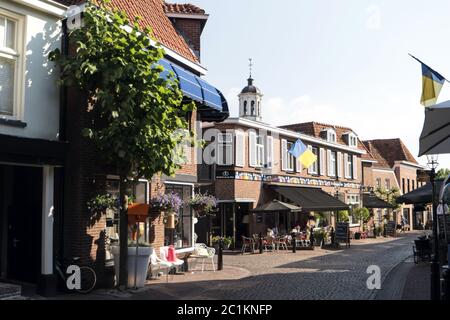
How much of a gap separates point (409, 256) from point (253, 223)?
7418mm

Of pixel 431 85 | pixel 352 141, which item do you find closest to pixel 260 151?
pixel 352 141

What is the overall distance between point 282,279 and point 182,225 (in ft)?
12.8

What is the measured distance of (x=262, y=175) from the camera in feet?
83.1

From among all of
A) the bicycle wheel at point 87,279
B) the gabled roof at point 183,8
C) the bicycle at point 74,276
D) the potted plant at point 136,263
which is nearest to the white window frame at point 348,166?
the gabled roof at point 183,8

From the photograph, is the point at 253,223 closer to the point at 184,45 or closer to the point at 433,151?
the point at 184,45

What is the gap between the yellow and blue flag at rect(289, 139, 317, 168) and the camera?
24875mm

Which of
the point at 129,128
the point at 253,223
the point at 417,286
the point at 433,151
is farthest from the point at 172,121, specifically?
the point at 253,223

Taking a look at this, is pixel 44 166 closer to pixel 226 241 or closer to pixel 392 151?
pixel 226 241

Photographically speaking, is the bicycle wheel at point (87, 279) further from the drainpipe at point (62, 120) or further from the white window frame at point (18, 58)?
the white window frame at point (18, 58)

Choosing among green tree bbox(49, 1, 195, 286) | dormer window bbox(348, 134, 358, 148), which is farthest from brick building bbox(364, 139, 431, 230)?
green tree bbox(49, 1, 195, 286)

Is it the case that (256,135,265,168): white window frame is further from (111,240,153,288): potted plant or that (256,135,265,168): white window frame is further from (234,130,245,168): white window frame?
(111,240,153,288): potted plant

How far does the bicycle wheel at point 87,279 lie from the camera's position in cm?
1080

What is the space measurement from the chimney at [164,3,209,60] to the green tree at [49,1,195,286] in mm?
6398

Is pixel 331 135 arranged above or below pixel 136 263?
above
